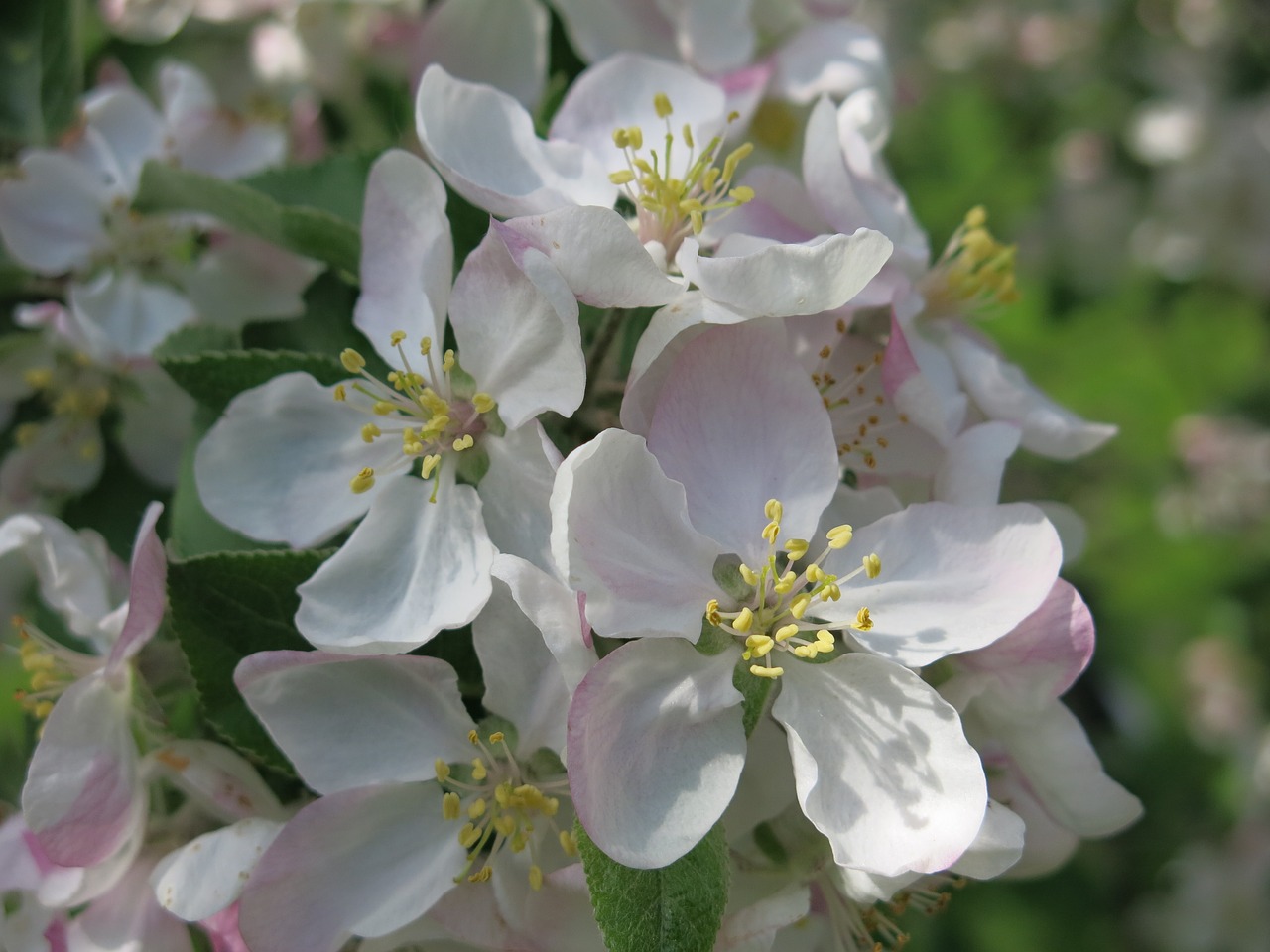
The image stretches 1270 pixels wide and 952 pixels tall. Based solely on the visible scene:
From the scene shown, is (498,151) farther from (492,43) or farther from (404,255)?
(492,43)

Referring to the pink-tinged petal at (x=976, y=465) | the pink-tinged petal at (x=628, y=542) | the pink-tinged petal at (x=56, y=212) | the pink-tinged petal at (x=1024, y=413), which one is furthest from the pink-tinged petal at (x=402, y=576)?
the pink-tinged petal at (x=56, y=212)

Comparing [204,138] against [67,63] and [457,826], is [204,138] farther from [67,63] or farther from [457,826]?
[457,826]

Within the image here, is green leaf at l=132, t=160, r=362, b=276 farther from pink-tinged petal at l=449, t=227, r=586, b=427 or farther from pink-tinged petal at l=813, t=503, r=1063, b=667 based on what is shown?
pink-tinged petal at l=813, t=503, r=1063, b=667

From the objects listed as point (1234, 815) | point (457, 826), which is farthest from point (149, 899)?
point (1234, 815)

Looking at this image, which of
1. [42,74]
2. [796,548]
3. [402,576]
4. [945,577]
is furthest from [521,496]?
[42,74]

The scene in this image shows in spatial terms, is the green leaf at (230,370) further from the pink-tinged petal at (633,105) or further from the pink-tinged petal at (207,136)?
the pink-tinged petal at (207,136)
